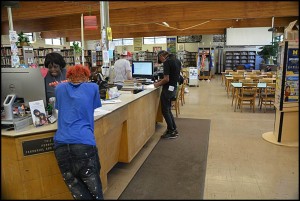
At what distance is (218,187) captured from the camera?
2750mm

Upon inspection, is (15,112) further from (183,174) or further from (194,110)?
(194,110)

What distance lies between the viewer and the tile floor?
6.55ft

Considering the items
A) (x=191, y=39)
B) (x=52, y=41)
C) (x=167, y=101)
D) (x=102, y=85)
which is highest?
(x=191, y=39)

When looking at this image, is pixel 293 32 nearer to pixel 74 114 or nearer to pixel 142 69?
pixel 74 114

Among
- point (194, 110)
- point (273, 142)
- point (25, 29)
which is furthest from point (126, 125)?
point (25, 29)

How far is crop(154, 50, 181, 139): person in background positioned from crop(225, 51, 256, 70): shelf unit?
15131mm

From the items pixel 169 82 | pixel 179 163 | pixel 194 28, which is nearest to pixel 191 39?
pixel 194 28

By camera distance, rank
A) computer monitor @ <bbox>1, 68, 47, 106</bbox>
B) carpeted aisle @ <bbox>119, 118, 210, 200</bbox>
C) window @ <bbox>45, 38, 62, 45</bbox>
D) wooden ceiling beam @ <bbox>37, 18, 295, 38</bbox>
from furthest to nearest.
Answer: window @ <bbox>45, 38, 62, 45</bbox>
wooden ceiling beam @ <bbox>37, 18, 295, 38</bbox>
carpeted aisle @ <bbox>119, 118, 210, 200</bbox>
computer monitor @ <bbox>1, 68, 47, 106</bbox>

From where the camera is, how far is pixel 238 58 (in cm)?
1877

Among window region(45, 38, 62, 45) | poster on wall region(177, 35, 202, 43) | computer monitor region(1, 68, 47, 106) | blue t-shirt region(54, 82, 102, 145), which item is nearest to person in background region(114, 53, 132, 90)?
computer monitor region(1, 68, 47, 106)

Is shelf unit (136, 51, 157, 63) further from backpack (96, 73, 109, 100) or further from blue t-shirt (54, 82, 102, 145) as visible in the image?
blue t-shirt (54, 82, 102, 145)

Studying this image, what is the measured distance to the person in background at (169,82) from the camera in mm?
4508

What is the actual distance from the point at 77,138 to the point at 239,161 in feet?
7.98

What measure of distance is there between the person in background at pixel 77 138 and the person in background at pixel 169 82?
243 centimetres
